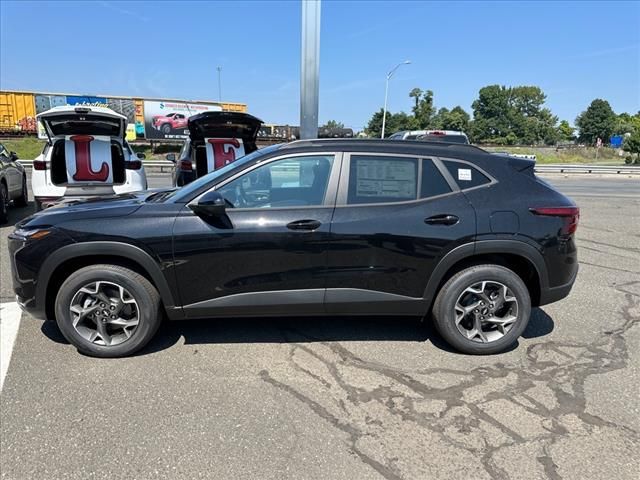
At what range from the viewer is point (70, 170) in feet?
25.1

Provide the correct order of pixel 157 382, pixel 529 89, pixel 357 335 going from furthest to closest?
pixel 529 89 < pixel 357 335 < pixel 157 382

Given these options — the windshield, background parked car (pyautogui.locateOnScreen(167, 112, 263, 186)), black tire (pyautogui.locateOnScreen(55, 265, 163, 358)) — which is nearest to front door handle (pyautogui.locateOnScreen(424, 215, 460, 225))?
the windshield

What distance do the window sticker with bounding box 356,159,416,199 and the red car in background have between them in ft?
112

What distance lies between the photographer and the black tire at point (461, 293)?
3.57m

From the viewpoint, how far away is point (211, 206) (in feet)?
10.6

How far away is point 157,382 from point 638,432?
3103mm

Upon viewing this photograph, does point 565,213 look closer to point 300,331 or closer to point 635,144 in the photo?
point 300,331

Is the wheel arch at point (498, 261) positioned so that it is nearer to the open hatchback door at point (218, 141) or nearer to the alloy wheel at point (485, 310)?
the alloy wheel at point (485, 310)

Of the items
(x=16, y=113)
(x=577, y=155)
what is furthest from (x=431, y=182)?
(x=577, y=155)

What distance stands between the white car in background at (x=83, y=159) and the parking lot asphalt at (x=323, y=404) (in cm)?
332

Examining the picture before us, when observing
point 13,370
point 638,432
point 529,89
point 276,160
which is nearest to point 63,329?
point 13,370

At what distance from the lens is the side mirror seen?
10.6 feet

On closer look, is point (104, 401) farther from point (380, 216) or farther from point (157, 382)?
point (380, 216)

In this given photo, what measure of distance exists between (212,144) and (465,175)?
20.9ft
